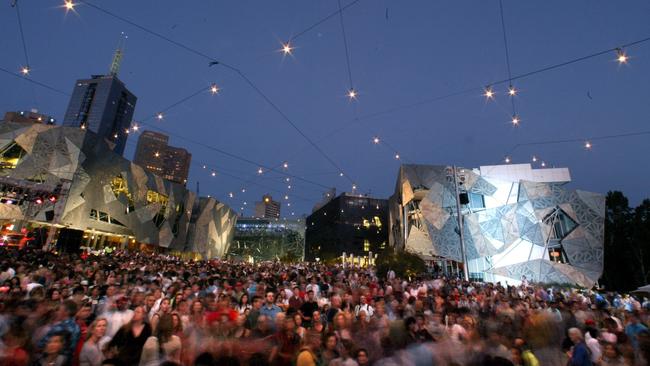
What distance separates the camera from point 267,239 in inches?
4003

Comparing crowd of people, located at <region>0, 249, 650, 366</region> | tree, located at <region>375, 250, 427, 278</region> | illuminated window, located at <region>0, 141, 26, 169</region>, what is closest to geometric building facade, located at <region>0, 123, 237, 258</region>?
illuminated window, located at <region>0, 141, 26, 169</region>

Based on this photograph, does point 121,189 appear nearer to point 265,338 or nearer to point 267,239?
point 265,338

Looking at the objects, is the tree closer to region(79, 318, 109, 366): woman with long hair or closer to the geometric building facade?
region(79, 318, 109, 366): woman with long hair

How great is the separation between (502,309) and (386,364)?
18.8 feet

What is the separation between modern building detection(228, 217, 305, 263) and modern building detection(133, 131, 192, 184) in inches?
2493

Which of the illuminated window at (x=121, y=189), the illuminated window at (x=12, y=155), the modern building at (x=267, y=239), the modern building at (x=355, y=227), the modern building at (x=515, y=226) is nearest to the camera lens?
the modern building at (x=515, y=226)

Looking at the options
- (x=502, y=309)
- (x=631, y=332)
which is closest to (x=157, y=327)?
(x=502, y=309)

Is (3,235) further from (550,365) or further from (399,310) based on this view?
(550,365)

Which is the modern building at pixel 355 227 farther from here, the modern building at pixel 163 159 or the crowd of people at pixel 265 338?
the modern building at pixel 163 159

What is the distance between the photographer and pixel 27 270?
435 inches

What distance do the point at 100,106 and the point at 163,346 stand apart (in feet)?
552

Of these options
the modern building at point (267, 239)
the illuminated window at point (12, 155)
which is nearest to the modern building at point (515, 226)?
the illuminated window at point (12, 155)

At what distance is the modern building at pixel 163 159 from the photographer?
152375mm

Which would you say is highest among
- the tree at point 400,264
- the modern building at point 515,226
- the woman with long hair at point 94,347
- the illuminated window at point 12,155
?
the illuminated window at point 12,155
